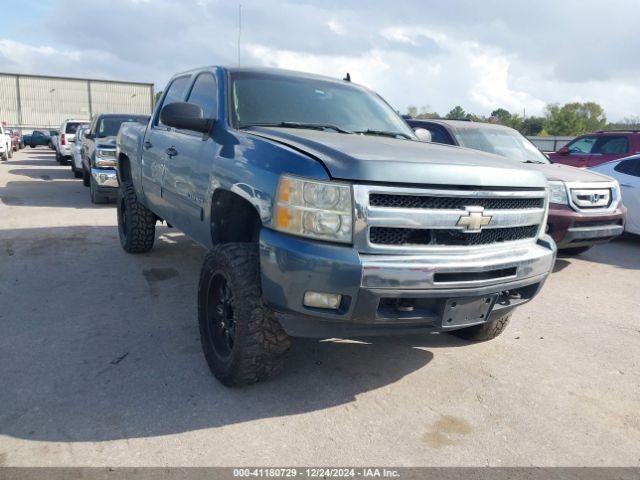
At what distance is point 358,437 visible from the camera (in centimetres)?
278

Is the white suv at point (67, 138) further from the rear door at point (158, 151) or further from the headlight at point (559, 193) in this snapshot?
the headlight at point (559, 193)

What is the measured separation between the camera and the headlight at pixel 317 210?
8.66 ft

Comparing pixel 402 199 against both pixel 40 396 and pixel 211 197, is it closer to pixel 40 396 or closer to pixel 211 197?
pixel 211 197

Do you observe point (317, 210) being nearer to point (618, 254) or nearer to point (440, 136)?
point (440, 136)

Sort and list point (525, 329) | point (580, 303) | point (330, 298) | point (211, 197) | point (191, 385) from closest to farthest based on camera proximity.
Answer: point (330, 298) < point (191, 385) < point (211, 197) < point (525, 329) < point (580, 303)

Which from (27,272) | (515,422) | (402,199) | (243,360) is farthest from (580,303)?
(27,272)

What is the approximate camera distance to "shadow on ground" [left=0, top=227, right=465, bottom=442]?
2.87 metres

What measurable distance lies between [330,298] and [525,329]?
7.93 ft

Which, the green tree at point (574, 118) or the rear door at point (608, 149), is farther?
the green tree at point (574, 118)

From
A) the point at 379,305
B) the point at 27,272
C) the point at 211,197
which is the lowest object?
the point at 27,272

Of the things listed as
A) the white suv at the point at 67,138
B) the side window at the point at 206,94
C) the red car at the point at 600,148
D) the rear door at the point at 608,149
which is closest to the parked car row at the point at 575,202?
the side window at the point at 206,94

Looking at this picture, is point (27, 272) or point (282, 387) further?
point (27, 272)

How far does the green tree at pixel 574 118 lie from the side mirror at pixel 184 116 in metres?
65.5

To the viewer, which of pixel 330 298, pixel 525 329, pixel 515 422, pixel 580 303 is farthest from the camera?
pixel 580 303
